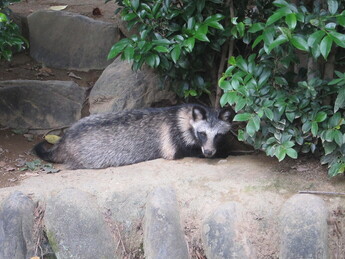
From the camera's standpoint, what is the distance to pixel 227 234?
4.52 m

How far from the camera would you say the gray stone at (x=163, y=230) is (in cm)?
462

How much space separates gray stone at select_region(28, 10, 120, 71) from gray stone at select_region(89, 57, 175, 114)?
0.97 metres

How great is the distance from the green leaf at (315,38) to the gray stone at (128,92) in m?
A: 2.80

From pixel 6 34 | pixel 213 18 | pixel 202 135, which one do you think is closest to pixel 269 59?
pixel 213 18

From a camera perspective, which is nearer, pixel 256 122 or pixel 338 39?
pixel 338 39

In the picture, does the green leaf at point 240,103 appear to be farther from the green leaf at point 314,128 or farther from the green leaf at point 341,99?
the green leaf at point 341,99

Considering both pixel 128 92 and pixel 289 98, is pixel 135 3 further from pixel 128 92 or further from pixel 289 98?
pixel 289 98

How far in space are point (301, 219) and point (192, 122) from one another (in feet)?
6.23

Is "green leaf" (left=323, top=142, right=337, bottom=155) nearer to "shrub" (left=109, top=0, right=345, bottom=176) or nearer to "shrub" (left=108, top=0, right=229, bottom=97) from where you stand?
"shrub" (left=109, top=0, right=345, bottom=176)

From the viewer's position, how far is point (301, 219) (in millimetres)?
4469

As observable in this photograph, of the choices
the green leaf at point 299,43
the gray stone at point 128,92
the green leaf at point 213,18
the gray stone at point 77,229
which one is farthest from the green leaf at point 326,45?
the gray stone at point 128,92

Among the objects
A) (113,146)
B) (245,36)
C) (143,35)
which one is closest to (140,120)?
(113,146)

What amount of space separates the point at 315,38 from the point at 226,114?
77.8 inches

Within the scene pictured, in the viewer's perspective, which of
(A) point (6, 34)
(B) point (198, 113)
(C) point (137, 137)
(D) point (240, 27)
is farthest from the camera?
(C) point (137, 137)
